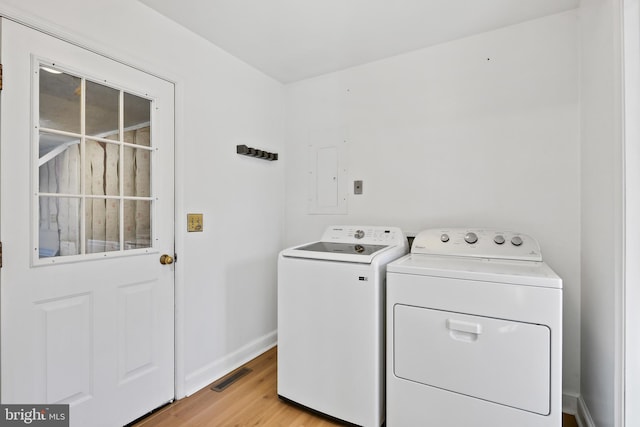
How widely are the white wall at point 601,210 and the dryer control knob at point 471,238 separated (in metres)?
0.55

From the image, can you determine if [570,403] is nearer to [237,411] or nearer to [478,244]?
[478,244]

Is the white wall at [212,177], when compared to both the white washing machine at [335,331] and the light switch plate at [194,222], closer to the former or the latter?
the light switch plate at [194,222]

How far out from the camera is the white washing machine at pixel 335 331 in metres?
1.72

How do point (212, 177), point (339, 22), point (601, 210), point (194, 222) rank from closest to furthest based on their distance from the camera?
point (601, 210) < point (339, 22) < point (194, 222) < point (212, 177)

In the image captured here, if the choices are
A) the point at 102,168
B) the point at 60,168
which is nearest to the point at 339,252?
the point at 102,168

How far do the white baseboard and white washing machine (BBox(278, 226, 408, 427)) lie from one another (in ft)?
1.82

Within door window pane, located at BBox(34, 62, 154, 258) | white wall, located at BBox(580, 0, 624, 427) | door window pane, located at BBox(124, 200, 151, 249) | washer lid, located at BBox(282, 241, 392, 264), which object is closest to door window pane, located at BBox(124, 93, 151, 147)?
door window pane, located at BBox(34, 62, 154, 258)

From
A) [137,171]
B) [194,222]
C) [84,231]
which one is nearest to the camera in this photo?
[84,231]

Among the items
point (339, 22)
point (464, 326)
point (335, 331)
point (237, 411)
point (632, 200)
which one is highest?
point (339, 22)

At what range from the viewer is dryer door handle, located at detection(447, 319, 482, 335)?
1.49 metres

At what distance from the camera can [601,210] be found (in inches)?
58.8

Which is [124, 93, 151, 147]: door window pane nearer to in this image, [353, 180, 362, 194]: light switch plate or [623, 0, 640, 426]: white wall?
[353, 180, 362, 194]: light switch plate

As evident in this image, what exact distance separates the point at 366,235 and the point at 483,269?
877 millimetres

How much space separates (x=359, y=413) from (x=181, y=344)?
1169 mm
